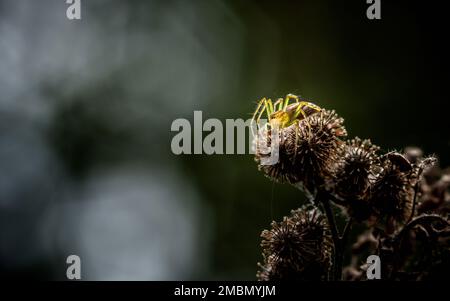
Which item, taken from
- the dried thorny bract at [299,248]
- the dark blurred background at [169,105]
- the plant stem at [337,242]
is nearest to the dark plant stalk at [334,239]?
the plant stem at [337,242]

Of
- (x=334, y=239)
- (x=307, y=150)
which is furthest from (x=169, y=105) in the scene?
(x=334, y=239)

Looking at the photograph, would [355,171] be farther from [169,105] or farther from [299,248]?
[169,105]

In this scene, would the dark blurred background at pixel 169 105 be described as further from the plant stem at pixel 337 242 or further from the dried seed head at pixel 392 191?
the plant stem at pixel 337 242

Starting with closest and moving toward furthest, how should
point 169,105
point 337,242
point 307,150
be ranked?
point 337,242 < point 307,150 < point 169,105

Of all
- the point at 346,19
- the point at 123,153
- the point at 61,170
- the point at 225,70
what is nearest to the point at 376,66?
the point at 346,19

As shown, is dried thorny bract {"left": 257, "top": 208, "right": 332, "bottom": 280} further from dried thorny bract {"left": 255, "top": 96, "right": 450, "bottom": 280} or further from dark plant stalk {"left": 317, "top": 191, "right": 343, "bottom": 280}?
dark plant stalk {"left": 317, "top": 191, "right": 343, "bottom": 280}

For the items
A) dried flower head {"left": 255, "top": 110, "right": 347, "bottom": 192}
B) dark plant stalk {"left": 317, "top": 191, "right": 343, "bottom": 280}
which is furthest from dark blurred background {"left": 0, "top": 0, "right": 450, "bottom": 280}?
dark plant stalk {"left": 317, "top": 191, "right": 343, "bottom": 280}
